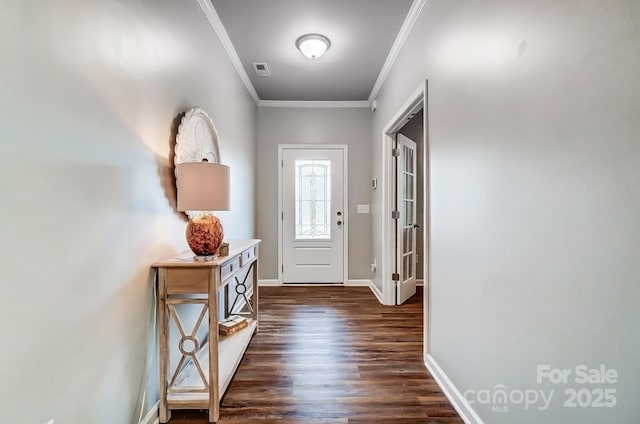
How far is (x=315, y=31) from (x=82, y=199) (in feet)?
7.62

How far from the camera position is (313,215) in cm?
446

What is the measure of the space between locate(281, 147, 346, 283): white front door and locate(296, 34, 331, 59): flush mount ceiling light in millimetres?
1697

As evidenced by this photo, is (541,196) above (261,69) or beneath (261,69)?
beneath

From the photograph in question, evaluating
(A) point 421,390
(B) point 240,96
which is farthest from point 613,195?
(B) point 240,96

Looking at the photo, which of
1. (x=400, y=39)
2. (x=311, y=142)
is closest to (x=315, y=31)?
(x=400, y=39)

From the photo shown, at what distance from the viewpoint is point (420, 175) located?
4.51 meters

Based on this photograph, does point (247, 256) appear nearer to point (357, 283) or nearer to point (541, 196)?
point (541, 196)

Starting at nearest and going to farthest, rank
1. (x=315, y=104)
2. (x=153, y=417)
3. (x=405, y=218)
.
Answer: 1. (x=153, y=417)
2. (x=405, y=218)
3. (x=315, y=104)

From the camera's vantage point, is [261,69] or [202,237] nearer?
[202,237]

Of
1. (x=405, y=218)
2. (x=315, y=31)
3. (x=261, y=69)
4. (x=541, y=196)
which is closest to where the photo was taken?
(x=541, y=196)

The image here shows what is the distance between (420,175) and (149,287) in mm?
3874

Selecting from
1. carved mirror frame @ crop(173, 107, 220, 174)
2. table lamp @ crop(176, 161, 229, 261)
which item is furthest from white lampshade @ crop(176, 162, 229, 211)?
carved mirror frame @ crop(173, 107, 220, 174)

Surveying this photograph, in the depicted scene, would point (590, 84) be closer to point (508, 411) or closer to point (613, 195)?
point (613, 195)

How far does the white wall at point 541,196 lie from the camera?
81 cm
